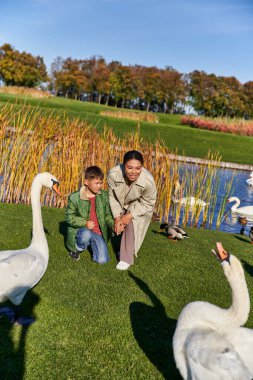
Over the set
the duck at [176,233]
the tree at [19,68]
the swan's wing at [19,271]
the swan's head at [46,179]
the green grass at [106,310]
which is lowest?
the green grass at [106,310]

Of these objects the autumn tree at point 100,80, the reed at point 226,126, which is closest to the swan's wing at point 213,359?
the reed at point 226,126

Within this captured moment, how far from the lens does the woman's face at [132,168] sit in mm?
6066

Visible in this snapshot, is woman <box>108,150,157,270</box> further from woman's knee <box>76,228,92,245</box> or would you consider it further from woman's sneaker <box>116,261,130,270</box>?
woman's knee <box>76,228,92,245</box>

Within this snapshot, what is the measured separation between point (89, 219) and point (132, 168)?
1141 millimetres

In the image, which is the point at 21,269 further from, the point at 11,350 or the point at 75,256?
the point at 75,256

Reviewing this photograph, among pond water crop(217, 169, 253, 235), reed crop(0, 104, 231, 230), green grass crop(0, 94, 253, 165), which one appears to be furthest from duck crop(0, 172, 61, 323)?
green grass crop(0, 94, 253, 165)

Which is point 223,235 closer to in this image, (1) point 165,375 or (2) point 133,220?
(2) point 133,220

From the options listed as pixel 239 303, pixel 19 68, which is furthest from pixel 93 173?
pixel 19 68

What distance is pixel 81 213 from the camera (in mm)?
6457

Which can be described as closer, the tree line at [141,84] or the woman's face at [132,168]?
the woman's face at [132,168]

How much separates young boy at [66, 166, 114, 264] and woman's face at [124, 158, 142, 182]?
16.4 inches

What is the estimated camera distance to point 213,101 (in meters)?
77.4

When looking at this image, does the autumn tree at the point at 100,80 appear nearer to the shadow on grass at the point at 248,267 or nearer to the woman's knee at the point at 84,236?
the shadow on grass at the point at 248,267

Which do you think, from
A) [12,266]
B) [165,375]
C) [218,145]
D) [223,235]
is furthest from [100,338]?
[218,145]
